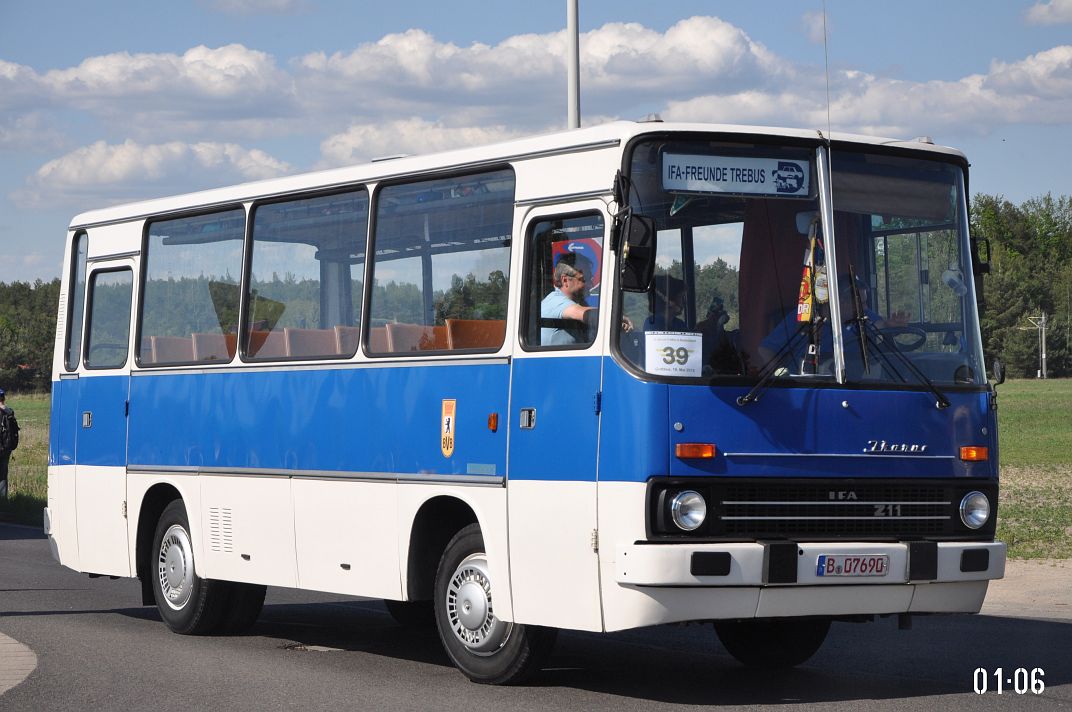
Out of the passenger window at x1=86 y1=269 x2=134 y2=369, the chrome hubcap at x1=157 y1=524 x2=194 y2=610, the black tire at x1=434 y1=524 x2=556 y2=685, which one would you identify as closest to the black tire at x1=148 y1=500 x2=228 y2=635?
the chrome hubcap at x1=157 y1=524 x2=194 y2=610

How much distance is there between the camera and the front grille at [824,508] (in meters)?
9.38

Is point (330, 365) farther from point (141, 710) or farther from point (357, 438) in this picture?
point (141, 710)

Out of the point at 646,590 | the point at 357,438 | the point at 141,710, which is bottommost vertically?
the point at 141,710

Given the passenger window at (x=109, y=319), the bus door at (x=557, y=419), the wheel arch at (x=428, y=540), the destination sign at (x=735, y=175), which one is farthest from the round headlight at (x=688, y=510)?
the passenger window at (x=109, y=319)

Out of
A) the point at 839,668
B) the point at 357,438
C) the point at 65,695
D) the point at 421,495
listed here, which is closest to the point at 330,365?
the point at 357,438

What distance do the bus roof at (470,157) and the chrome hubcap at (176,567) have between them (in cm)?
266

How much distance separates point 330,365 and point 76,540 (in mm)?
4123

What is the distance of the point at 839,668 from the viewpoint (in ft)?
37.6

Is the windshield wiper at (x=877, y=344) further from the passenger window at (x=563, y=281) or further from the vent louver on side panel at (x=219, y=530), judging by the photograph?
the vent louver on side panel at (x=219, y=530)

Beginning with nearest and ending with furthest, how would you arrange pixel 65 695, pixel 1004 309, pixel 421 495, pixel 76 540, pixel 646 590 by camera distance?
pixel 646 590
pixel 65 695
pixel 421 495
pixel 76 540
pixel 1004 309

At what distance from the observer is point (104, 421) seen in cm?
1480

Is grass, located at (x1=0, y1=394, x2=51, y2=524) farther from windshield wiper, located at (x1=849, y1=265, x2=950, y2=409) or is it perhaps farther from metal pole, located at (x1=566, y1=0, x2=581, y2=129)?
windshield wiper, located at (x1=849, y1=265, x2=950, y2=409)
